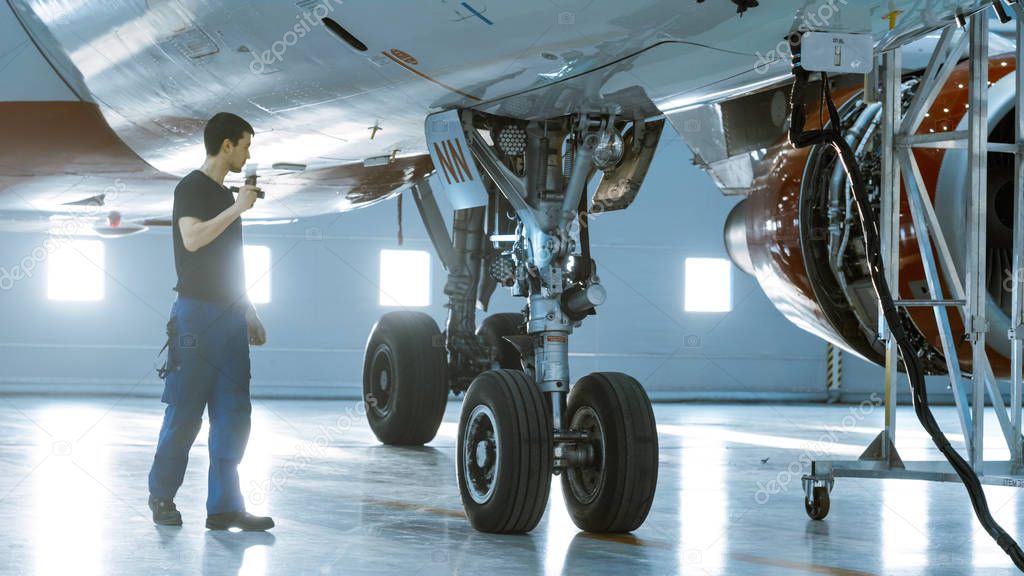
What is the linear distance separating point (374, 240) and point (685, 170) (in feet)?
15.7

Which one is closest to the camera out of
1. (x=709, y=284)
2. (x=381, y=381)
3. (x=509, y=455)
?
(x=509, y=455)

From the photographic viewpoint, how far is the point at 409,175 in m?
8.05

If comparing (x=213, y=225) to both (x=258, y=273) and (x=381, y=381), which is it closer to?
(x=381, y=381)

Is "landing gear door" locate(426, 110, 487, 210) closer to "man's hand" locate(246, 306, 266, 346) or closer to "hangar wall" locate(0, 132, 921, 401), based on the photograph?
"man's hand" locate(246, 306, 266, 346)

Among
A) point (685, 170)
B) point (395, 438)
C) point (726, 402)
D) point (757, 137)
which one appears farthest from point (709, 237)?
point (757, 137)

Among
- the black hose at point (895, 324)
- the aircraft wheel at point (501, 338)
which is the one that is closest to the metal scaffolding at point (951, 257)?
the black hose at point (895, 324)

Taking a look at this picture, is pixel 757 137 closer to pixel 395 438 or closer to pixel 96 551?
pixel 96 551

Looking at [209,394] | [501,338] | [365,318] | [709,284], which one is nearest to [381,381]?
[501,338]

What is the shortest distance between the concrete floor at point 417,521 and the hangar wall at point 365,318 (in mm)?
5529

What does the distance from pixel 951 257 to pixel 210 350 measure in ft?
11.4

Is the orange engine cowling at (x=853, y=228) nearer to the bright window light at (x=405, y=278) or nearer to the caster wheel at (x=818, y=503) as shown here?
the caster wheel at (x=818, y=503)

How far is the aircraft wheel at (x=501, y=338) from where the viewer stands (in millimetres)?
8359

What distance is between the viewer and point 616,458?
486 cm

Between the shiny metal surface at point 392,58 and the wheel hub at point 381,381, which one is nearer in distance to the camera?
the shiny metal surface at point 392,58
